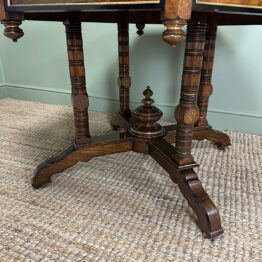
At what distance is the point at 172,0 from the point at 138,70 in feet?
3.35

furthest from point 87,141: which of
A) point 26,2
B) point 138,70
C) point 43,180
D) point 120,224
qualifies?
point 138,70

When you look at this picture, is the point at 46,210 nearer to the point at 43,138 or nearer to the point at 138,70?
the point at 43,138

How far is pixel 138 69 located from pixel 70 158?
768 mm

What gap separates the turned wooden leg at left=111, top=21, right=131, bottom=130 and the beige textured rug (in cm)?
18

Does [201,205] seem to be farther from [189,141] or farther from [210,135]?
[210,135]

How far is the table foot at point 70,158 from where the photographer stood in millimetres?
825

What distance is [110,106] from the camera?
5.21 feet

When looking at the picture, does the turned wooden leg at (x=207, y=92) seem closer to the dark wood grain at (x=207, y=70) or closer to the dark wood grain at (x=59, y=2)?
the dark wood grain at (x=207, y=70)

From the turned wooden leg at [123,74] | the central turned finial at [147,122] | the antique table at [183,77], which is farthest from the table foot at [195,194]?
the turned wooden leg at [123,74]

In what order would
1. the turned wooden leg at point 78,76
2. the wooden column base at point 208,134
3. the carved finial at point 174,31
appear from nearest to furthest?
the carved finial at point 174,31
the turned wooden leg at point 78,76
the wooden column base at point 208,134

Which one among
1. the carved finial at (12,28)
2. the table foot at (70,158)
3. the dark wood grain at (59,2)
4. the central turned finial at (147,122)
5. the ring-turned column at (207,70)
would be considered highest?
the dark wood grain at (59,2)

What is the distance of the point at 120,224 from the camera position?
696 mm

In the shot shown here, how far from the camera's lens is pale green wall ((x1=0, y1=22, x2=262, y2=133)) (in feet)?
4.00

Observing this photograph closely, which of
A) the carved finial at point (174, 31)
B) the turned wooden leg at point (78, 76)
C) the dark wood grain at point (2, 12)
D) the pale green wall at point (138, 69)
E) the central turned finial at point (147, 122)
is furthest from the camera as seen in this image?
the pale green wall at point (138, 69)
